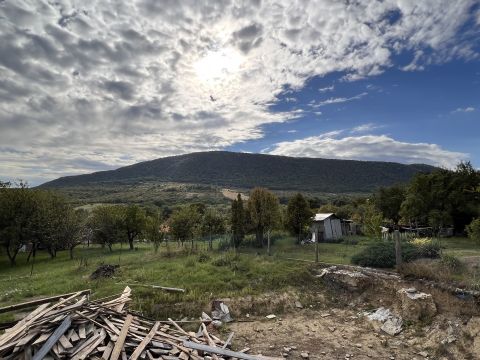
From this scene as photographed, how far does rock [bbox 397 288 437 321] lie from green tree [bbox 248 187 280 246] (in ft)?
64.8

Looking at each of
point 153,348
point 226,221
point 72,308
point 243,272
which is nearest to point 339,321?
point 243,272

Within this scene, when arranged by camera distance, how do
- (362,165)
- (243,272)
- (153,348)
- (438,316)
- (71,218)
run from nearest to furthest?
(153,348)
(438,316)
(243,272)
(71,218)
(362,165)

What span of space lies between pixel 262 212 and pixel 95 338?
25.0m

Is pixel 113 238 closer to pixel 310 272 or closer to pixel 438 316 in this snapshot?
pixel 310 272

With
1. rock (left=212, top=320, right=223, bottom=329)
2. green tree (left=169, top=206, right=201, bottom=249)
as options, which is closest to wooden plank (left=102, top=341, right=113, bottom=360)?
rock (left=212, top=320, right=223, bottom=329)

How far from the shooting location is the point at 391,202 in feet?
175

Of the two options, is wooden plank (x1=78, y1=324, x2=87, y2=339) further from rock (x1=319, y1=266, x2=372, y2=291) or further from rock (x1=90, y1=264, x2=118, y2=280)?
rock (x1=319, y1=266, x2=372, y2=291)

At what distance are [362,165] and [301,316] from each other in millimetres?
148924

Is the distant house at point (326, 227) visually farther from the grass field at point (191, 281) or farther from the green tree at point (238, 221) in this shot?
the grass field at point (191, 281)

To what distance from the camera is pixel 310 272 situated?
58.1 feet

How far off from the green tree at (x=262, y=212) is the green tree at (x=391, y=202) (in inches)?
1100

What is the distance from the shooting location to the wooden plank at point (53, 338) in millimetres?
7270

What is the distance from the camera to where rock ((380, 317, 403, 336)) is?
11.8m

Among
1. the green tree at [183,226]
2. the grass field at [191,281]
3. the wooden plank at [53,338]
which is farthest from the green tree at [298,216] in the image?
the wooden plank at [53,338]
